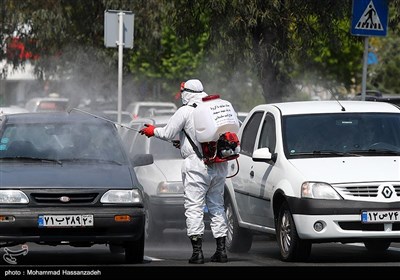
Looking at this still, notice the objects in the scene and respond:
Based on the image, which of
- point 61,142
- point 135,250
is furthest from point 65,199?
point 61,142

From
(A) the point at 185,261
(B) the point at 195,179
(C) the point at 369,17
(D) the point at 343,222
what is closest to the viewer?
(D) the point at 343,222

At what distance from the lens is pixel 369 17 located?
718 inches

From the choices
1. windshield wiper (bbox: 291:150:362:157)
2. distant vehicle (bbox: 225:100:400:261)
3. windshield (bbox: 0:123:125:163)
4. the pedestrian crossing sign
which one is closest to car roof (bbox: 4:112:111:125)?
windshield (bbox: 0:123:125:163)

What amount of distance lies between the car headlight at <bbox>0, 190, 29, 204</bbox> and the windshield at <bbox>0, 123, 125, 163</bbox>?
1121mm

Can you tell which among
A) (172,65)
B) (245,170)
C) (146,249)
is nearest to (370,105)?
(245,170)

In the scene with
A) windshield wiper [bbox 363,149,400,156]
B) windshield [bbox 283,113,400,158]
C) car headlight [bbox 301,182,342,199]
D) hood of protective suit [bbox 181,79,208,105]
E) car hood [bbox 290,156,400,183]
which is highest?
hood of protective suit [bbox 181,79,208,105]

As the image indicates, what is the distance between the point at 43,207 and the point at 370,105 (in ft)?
13.8

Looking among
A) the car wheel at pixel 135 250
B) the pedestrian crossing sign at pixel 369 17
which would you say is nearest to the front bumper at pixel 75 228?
the car wheel at pixel 135 250

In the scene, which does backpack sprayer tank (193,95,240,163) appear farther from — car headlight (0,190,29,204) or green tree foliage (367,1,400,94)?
green tree foliage (367,1,400,94)

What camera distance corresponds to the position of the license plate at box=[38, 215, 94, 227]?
38.4 ft

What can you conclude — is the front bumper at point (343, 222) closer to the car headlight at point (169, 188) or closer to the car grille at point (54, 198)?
the car grille at point (54, 198)

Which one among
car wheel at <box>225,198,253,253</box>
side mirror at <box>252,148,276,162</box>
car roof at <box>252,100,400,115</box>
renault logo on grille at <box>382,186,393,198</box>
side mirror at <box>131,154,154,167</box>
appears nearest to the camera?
renault logo on grille at <box>382,186,393,198</box>

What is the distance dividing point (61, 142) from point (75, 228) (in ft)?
5.49

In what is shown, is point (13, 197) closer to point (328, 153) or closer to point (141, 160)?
point (141, 160)
